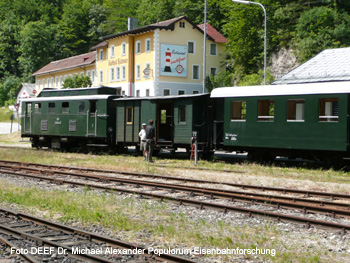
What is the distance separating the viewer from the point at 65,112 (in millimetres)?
28594

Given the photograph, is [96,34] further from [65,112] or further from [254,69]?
[65,112]

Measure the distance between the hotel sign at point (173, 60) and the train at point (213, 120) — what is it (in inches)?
1106

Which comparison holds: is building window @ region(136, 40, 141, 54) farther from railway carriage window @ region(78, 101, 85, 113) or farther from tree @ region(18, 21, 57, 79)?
tree @ region(18, 21, 57, 79)

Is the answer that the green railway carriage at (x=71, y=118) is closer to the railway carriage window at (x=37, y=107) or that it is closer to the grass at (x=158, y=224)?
the railway carriage window at (x=37, y=107)

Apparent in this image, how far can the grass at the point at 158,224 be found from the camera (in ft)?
25.9

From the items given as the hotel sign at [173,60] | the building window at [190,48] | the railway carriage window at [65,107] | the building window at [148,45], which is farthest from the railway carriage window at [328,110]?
the building window at [190,48]

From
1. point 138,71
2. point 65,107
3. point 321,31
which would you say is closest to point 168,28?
point 138,71

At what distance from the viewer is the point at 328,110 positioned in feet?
60.8

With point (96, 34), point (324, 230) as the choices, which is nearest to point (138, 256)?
point (324, 230)

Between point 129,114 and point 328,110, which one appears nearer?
point 328,110

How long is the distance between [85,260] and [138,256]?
762mm

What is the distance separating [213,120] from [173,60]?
122ft

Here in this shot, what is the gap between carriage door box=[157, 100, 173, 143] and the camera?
24797mm

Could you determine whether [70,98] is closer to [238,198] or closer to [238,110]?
[238,110]
